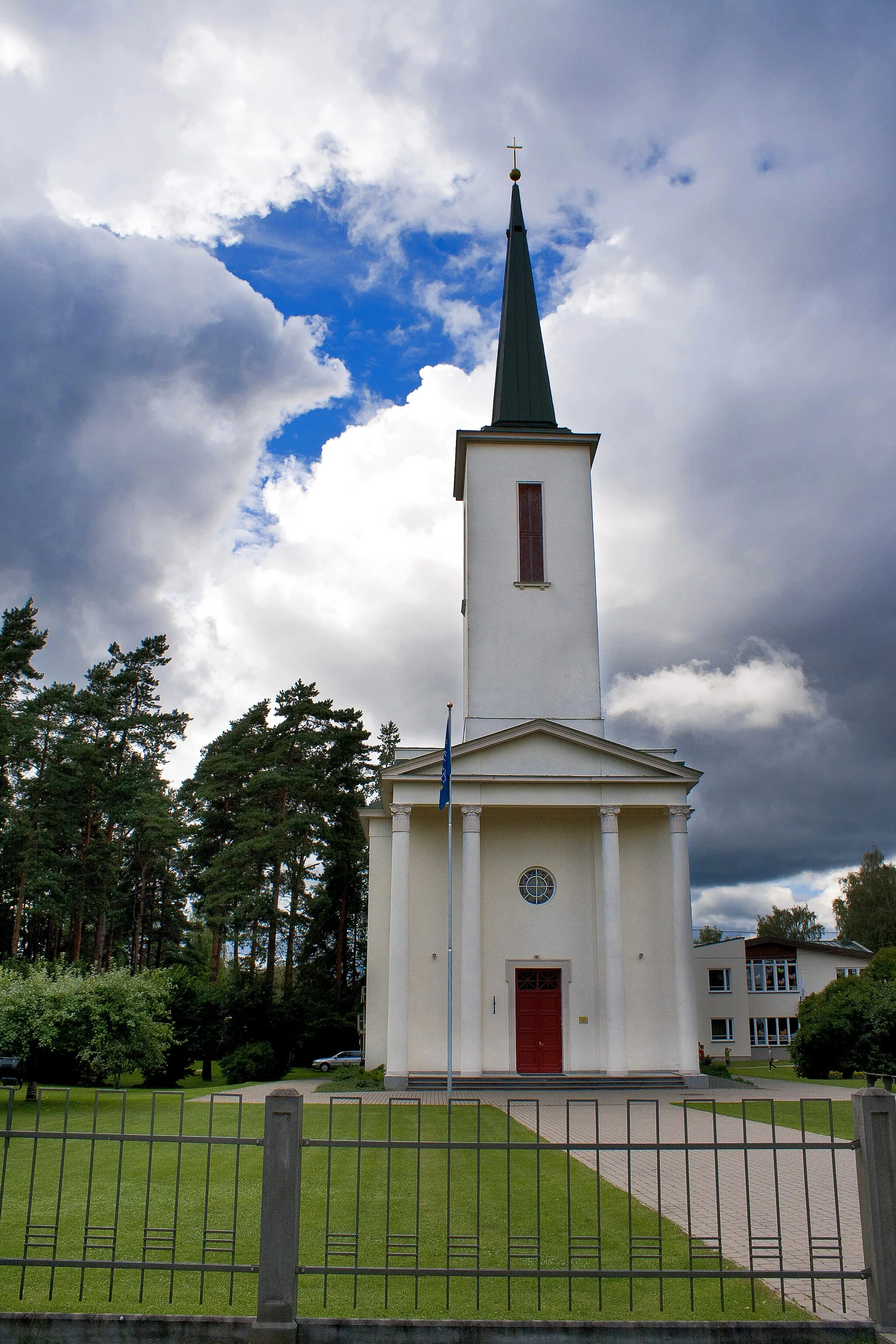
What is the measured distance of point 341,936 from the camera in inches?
1849

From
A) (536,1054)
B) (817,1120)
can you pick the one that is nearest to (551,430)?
(536,1054)

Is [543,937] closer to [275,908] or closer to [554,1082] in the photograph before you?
[554,1082]

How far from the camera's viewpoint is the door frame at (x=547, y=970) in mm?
25141

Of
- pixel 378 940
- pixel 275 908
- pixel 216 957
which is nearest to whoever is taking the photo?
pixel 378 940

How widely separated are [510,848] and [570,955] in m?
3.18

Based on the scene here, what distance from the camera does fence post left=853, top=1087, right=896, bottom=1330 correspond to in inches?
240

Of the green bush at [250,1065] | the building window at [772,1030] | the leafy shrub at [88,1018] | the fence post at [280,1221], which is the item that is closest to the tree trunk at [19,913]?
the green bush at [250,1065]

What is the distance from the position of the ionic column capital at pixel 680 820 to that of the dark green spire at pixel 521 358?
515 inches

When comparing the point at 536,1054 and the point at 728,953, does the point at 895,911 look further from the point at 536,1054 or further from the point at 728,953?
the point at 536,1054

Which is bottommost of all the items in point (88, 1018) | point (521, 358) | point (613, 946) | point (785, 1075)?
point (785, 1075)

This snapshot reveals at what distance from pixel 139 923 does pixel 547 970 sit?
98.4 feet

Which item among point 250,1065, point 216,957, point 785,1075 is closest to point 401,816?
point 250,1065

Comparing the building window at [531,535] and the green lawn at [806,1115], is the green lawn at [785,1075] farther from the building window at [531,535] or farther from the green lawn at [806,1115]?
the building window at [531,535]

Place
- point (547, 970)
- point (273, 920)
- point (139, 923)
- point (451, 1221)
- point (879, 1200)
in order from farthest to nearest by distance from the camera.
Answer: point (139, 923), point (273, 920), point (547, 970), point (451, 1221), point (879, 1200)
